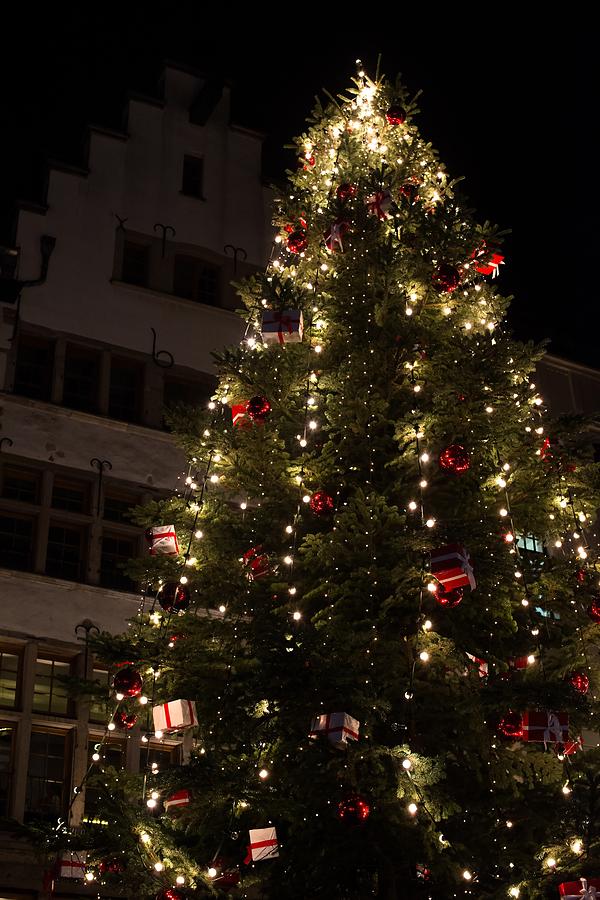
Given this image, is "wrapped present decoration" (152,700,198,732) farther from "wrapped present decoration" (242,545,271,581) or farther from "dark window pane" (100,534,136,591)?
"dark window pane" (100,534,136,591)

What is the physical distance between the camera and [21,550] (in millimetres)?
13977

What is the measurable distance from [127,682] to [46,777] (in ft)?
14.2

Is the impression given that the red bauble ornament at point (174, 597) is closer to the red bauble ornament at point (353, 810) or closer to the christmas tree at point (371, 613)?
the christmas tree at point (371, 613)

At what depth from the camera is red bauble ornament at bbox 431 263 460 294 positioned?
10852mm

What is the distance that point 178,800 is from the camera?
9273 millimetres

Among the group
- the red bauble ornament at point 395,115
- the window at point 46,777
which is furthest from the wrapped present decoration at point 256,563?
the red bauble ornament at point 395,115

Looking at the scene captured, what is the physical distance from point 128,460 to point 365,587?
6.41m

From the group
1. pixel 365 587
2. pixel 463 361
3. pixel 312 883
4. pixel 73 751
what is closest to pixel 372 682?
pixel 365 587

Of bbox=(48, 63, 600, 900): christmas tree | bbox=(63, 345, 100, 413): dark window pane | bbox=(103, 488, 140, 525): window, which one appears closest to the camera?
bbox=(48, 63, 600, 900): christmas tree

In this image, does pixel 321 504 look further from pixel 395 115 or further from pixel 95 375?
pixel 95 375

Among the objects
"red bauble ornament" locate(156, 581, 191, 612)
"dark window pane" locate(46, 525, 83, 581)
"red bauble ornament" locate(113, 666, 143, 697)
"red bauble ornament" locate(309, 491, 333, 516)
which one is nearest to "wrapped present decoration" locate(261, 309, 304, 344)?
"red bauble ornament" locate(309, 491, 333, 516)

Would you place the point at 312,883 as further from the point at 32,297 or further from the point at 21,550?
the point at 32,297

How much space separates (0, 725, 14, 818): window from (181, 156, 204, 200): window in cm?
882

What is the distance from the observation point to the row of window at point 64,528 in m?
14.0
